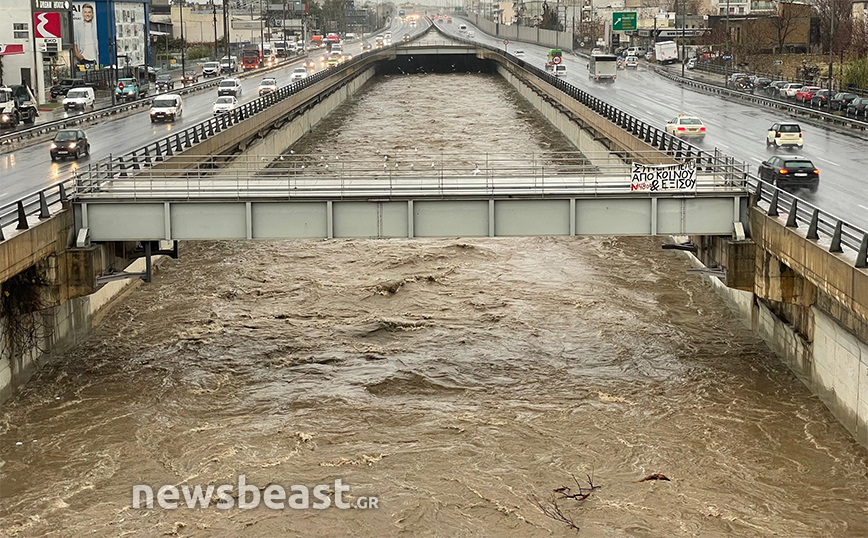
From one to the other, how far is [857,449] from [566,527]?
703 cm

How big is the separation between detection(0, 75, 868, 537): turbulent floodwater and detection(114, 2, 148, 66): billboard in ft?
309

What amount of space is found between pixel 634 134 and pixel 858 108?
1885 cm

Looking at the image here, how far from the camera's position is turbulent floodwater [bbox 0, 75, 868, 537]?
22.8 meters

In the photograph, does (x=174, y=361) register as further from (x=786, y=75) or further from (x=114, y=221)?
(x=786, y=75)

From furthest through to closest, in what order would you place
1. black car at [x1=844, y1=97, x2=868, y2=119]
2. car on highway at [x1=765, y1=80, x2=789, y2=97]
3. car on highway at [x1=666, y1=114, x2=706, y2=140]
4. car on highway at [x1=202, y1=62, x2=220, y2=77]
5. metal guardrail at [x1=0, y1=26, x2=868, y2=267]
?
car on highway at [x1=202, y1=62, x2=220, y2=77]
car on highway at [x1=765, y1=80, x2=789, y2=97]
black car at [x1=844, y1=97, x2=868, y2=119]
car on highway at [x1=666, y1=114, x2=706, y2=140]
metal guardrail at [x1=0, y1=26, x2=868, y2=267]

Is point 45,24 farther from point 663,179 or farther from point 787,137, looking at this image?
point 663,179

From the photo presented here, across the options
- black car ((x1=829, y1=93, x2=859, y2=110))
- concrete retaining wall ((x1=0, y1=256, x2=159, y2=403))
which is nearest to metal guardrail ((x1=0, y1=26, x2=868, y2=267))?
concrete retaining wall ((x1=0, y1=256, x2=159, y2=403))

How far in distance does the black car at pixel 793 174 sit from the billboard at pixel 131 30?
97.1 metres

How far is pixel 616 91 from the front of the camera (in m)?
99.2

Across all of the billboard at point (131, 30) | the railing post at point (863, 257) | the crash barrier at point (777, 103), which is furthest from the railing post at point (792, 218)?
the billboard at point (131, 30)

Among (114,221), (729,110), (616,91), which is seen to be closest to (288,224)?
(114,221)

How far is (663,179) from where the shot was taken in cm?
2997

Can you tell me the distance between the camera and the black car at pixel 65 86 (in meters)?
93.2

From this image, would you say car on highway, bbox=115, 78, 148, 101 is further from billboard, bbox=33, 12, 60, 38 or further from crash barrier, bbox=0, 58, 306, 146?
billboard, bbox=33, 12, 60, 38
